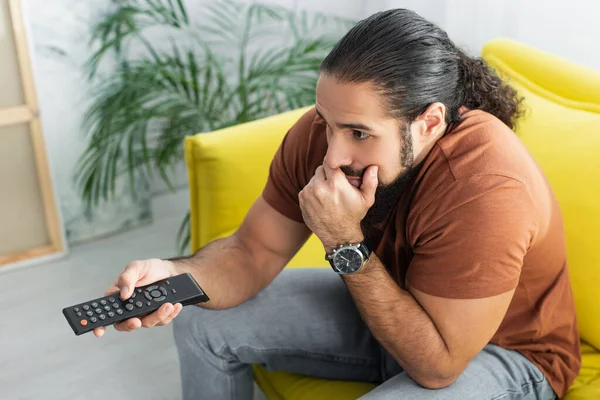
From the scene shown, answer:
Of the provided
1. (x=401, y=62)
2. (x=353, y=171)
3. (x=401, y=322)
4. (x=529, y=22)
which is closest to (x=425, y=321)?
(x=401, y=322)

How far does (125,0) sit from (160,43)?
223 millimetres

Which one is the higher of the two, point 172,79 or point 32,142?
point 172,79

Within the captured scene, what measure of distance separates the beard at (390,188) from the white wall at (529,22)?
20.9 inches

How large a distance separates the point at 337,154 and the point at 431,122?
145 millimetres

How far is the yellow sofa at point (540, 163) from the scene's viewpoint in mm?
1253

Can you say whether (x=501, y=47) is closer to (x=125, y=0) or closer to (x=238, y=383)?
(x=238, y=383)

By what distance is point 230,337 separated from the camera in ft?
4.24

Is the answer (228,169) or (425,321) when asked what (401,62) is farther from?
(228,169)

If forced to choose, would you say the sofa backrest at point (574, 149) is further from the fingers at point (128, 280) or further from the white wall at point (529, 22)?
the fingers at point (128, 280)

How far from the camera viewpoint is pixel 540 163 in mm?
1331

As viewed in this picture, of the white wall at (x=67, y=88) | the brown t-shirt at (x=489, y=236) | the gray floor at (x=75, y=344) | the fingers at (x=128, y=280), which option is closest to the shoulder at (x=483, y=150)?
the brown t-shirt at (x=489, y=236)

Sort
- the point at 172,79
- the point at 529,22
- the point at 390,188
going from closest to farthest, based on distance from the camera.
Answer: the point at 390,188, the point at 529,22, the point at 172,79

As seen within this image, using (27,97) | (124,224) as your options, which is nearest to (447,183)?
(27,97)

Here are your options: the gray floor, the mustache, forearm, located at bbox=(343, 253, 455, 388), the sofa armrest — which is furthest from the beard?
the gray floor
